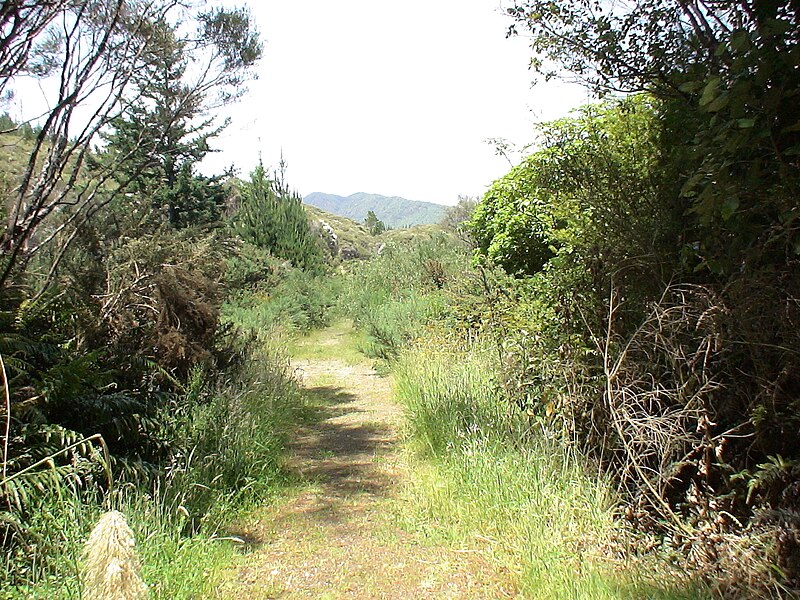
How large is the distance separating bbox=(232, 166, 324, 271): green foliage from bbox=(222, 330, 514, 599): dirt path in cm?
1599

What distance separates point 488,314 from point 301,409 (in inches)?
111

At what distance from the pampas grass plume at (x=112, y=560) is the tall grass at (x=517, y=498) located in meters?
2.42

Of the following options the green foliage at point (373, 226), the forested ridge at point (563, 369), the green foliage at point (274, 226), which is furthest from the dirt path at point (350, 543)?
the green foliage at point (373, 226)

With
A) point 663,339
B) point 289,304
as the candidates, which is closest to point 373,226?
point 289,304

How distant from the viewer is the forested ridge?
3.10 m

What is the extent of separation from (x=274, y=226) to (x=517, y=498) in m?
19.5

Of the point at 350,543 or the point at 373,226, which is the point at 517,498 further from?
the point at 373,226

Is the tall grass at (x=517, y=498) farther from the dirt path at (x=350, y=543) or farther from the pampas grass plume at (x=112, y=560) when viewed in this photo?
the pampas grass plume at (x=112, y=560)

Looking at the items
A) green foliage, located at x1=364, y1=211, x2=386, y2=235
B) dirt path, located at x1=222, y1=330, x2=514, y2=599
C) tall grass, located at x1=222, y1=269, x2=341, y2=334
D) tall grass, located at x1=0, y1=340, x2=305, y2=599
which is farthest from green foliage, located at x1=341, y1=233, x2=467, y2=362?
green foliage, located at x1=364, y1=211, x2=386, y2=235

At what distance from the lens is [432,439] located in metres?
5.93

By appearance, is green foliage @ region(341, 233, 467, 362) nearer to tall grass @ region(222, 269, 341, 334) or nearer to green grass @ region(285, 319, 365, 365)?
green grass @ region(285, 319, 365, 365)

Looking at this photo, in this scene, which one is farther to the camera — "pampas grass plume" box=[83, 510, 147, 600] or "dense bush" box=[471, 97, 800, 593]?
"dense bush" box=[471, 97, 800, 593]

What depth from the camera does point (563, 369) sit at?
174 inches

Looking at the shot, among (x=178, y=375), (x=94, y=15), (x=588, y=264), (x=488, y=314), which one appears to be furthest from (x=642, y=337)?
(x=94, y=15)
